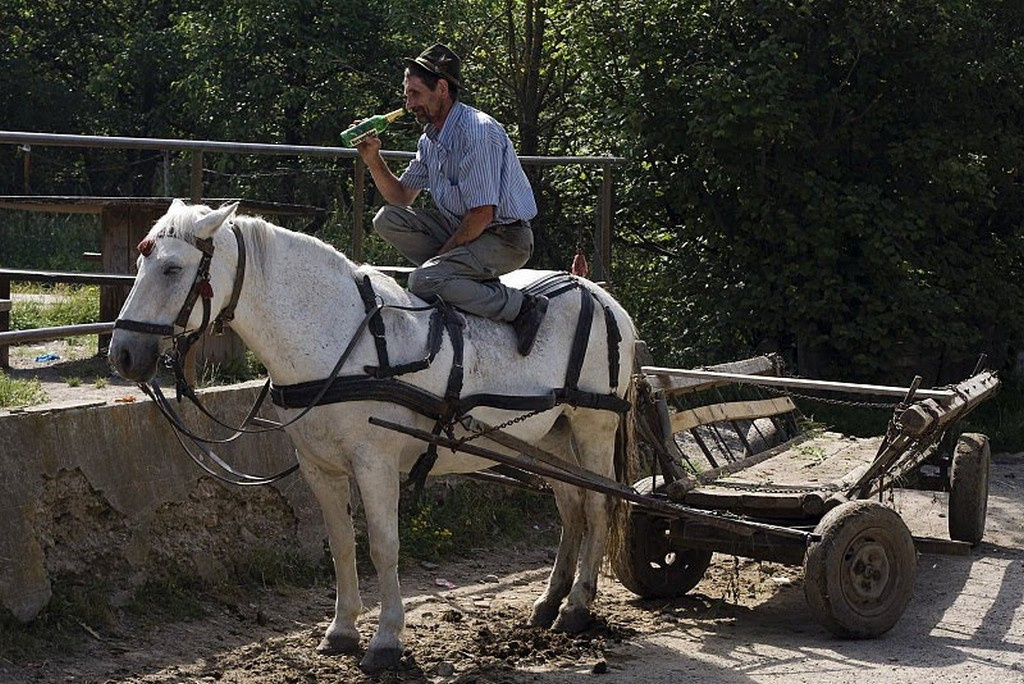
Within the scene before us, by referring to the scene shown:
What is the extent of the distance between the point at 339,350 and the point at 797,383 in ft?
8.52

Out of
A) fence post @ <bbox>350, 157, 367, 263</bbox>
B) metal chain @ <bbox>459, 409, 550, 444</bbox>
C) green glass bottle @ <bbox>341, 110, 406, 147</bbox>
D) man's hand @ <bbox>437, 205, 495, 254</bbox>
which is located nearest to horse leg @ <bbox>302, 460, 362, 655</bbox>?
metal chain @ <bbox>459, 409, 550, 444</bbox>

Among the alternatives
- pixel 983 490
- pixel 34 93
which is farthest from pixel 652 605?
pixel 34 93

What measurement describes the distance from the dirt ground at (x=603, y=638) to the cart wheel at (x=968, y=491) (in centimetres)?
18

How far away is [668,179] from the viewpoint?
42.1 feet

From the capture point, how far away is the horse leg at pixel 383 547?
604 centimetres

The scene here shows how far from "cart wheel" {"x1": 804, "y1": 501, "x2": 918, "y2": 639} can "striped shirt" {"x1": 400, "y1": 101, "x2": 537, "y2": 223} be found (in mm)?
1918

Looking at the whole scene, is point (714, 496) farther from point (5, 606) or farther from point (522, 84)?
point (522, 84)

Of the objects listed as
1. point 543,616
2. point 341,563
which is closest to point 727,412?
point 543,616

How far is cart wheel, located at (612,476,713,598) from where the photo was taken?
24.2 feet

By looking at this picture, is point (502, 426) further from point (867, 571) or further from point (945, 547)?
point (945, 547)

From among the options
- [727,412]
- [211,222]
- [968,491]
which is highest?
[211,222]

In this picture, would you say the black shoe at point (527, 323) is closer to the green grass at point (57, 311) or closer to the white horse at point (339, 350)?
the white horse at point (339, 350)

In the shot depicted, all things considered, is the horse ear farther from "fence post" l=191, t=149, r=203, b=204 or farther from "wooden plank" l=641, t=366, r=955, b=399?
"wooden plank" l=641, t=366, r=955, b=399

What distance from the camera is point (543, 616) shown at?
710 centimetres
